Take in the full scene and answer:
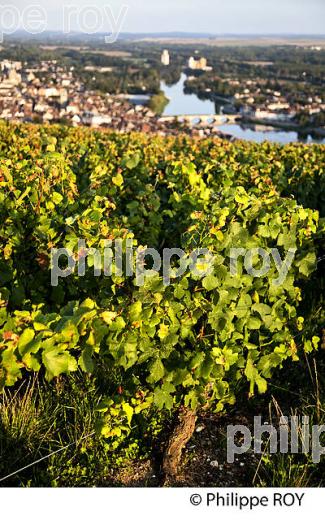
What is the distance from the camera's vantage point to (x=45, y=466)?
10.4ft

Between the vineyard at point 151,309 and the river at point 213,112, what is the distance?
41.1 m

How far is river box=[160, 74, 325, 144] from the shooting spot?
2643 inches

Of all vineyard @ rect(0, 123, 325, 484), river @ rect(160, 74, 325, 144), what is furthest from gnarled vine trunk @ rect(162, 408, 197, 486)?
river @ rect(160, 74, 325, 144)

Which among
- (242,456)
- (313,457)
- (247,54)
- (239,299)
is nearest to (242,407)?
(242,456)

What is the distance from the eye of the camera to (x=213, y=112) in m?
94.1

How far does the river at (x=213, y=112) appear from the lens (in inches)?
2643

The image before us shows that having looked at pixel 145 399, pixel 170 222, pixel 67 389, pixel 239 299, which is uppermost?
pixel 170 222

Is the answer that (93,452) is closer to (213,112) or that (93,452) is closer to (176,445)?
(176,445)

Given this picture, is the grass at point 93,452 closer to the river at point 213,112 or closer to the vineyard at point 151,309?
the vineyard at point 151,309

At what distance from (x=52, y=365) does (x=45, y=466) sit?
52.9 inches

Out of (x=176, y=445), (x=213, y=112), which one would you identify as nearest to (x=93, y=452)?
(x=176, y=445)

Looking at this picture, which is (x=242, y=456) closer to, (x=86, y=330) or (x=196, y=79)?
(x=86, y=330)

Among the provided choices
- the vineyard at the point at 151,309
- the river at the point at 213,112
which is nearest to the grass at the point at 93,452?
the vineyard at the point at 151,309

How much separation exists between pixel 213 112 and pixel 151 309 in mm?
96390
